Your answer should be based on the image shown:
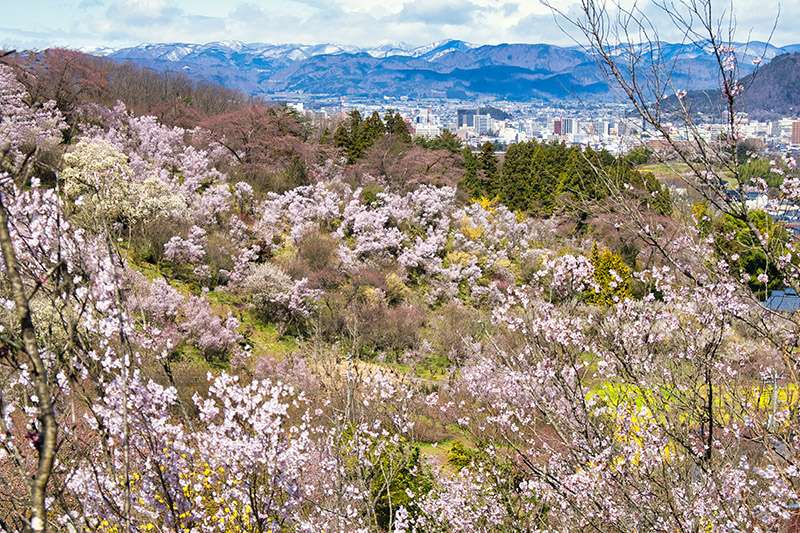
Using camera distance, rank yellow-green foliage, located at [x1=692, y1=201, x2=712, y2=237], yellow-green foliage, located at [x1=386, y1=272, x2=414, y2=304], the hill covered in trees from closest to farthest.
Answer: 1. the hill covered in trees
2. yellow-green foliage, located at [x1=692, y1=201, x2=712, y2=237]
3. yellow-green foliage, located at [x1=386, y1=272, x2=414, y2=304]

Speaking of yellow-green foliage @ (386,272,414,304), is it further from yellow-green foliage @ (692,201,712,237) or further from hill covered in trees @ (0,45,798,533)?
yellow-green foliage @ (692,201,712,237)

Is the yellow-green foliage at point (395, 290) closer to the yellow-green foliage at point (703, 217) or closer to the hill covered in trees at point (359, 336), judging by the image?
the hill covered in trees at point (359, 336)

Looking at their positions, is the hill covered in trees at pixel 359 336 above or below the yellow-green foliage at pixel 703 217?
below

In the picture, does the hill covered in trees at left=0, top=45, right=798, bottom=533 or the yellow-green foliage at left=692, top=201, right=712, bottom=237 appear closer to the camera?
the hill covered in trees at left=0, top=45, right=798, bottom=533

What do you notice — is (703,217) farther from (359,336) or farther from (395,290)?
(395,290)

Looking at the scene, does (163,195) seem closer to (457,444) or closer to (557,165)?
(457,444)

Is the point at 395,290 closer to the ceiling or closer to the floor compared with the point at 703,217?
closer to the floor

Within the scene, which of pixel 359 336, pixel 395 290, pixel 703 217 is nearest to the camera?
pixel 703 217

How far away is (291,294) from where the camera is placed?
12117 mm

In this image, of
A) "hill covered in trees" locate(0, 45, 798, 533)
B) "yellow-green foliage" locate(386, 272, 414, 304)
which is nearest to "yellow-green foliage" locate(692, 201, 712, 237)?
"hill covered in trees" locate(0, 45, 798, 533)

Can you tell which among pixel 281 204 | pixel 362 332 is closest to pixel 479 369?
pixel 362 332

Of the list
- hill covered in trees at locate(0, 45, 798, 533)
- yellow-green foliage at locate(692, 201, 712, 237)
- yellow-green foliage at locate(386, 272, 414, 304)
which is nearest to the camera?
hill covered in trees at locate(0, 45, 798, 533)

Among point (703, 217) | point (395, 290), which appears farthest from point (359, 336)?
point (395, 290)

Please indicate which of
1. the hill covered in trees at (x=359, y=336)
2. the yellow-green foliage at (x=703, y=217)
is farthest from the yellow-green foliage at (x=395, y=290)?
the yellow-green foliage at (x=703, y=217)
